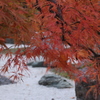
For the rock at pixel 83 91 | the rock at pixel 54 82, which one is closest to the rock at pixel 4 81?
the rock at pixel 54 82

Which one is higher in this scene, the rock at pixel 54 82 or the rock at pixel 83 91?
the rock at pixel 83 91

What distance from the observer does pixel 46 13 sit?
182 centimetres

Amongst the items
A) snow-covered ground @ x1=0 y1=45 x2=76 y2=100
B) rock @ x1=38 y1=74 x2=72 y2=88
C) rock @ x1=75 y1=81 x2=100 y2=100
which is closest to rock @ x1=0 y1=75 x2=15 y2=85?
snow-covered ground @ x1=0 y1=45 x2=76 y2=100

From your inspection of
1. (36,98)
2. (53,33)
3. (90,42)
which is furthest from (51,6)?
(36,98)

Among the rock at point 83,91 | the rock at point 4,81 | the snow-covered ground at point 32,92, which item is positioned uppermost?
the rock at point 83,91

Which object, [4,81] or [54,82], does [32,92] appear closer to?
[54,82]

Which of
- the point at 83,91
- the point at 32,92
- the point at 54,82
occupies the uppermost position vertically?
the point at 83,91

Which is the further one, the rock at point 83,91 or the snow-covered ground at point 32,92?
the snow-covered ground at point 32,92

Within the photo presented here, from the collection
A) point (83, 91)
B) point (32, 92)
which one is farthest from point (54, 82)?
point (83, 91)

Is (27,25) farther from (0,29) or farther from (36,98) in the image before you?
(36,98)

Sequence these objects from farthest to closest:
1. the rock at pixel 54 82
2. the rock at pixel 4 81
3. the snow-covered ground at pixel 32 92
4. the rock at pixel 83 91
Result: 1. the rock at pixel 4 81
2. the rock at pixel 54 82
3. the snow-covered ground at pixel 32 92
4. the rock at pixel 83 91

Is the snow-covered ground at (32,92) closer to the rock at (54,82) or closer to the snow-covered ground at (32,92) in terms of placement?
the snow-covered ground at (32,92)

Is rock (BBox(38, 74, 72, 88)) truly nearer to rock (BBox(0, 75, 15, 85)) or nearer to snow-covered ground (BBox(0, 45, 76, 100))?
snow-covered ground (BBox(0, 45, 76, 100))

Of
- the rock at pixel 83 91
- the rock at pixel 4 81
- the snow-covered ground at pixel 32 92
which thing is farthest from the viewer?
the rock at pixel 4 81
